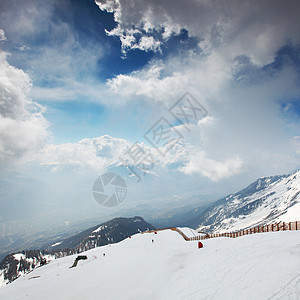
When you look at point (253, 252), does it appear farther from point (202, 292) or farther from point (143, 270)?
point (143, 270)

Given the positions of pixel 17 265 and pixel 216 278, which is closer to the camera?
pixel 216 278

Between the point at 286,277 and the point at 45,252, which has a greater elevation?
the point at 286,277

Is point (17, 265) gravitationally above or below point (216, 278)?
below

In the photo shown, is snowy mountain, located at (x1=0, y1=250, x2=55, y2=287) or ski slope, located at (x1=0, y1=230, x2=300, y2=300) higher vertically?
ski slope, located at (x1=0, y1=230, x2=300, y2=300)

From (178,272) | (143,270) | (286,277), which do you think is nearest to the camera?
(286,277)

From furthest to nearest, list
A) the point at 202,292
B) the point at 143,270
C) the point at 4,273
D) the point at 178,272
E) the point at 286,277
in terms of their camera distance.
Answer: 1. the point at 4,273
2. the point at 143,270
3. the point at 178,272
4. the point at 202,292
5. the point at 286,277

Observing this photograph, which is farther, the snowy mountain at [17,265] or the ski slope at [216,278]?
the snowy mountain at [17,265]

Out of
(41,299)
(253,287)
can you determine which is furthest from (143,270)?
(253,287)

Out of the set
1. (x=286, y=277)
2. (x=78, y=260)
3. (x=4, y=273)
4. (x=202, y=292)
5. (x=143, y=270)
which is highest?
(x=286, y=277)

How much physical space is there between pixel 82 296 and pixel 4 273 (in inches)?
7997

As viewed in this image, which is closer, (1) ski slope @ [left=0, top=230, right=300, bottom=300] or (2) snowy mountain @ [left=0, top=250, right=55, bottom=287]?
(1) ski slope @ [left=0, top=230, right=300, bottom=300]

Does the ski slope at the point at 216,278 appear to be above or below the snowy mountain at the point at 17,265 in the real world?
above

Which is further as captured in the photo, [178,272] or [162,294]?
[178,272]

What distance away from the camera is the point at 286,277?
26.5ft
